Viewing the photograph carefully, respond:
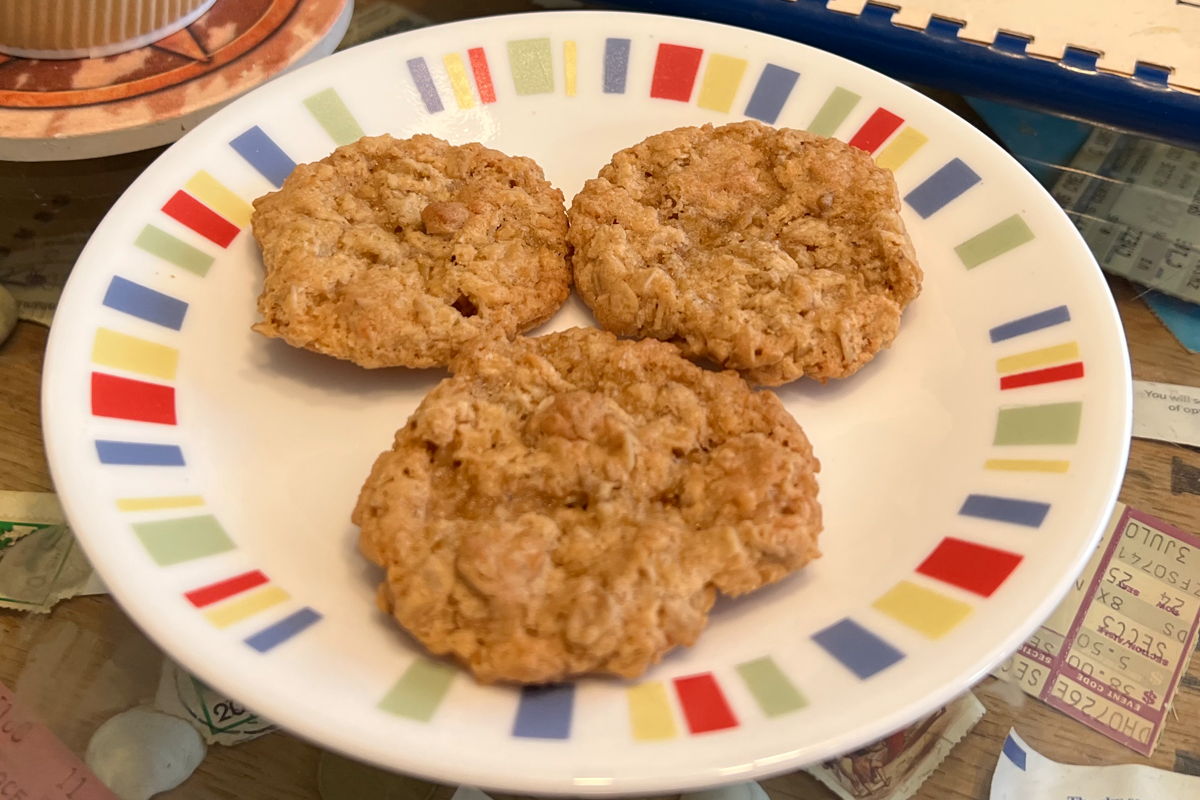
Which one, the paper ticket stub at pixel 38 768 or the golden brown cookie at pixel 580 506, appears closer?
the golden brown cookie at pixel 580 506

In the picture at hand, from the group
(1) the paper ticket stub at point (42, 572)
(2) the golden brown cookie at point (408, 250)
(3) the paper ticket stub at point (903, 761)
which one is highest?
(2) the golden brown cookie at point (408, 250)

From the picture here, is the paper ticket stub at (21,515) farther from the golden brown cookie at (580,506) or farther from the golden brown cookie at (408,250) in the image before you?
the golden brown cookie at (580,506)

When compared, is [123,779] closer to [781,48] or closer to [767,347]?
[767,347]

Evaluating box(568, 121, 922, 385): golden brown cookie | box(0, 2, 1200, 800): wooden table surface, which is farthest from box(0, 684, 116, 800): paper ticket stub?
box(568, 121, 922, 385): golden brown cookie

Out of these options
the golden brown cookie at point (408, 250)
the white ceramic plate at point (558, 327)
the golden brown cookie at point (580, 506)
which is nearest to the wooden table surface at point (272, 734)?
the white ceramic plate at point (558, 327)

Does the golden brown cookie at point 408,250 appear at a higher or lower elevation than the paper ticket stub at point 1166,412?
lower

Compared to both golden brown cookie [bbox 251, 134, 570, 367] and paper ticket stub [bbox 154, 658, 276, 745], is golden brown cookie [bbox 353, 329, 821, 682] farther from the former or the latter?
paper ticket stub [bbox 154, 658, 276, 745]

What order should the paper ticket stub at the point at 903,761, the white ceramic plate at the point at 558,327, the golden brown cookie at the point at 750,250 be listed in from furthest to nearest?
the golden brown cookie at the point at 750,250 → the paper ticket stub at the point at 903,761 → the white ceramic plate at the point at 558,327

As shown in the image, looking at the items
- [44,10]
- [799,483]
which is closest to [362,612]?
[799,483]
